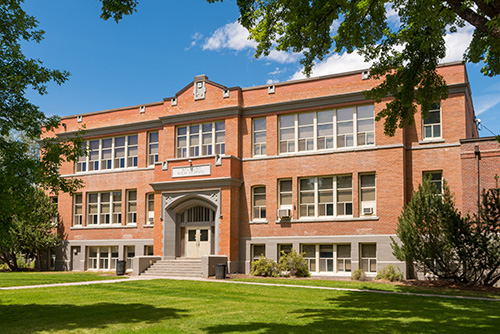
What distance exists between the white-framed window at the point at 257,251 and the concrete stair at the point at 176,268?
123 inches

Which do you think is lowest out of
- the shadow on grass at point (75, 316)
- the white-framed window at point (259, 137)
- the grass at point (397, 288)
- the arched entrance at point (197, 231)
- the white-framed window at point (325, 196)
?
the grass at point (397, 288)

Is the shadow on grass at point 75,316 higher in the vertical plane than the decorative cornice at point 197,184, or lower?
lower

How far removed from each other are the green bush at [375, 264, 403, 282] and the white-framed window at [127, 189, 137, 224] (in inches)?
649

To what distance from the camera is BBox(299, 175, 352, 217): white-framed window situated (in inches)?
1102

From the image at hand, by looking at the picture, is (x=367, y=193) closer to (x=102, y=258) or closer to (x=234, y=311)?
(x=234, y=311)

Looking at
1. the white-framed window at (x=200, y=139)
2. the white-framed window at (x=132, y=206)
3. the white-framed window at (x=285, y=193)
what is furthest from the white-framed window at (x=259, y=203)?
the white-framed window at (x=132, y=206)

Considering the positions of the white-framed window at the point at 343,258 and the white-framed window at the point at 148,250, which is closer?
the white-framed window at the point at 343,258

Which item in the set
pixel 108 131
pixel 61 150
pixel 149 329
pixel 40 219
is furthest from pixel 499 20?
pixel 108 131

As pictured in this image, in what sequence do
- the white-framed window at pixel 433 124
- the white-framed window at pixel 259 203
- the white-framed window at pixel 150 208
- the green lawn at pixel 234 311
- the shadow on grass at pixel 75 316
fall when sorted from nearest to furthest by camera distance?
the green lawn at pixel 234 311
the shadow on grass at pixel 75 316
the white-framed window at pixel 433 124
the white-framed window at pixel 259 203
the white-framed window at pixel 150 208

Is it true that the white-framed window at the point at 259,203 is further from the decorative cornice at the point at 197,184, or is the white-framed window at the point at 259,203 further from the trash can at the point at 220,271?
the trash can at the point at 220,271

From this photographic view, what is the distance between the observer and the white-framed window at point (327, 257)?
27.7 m

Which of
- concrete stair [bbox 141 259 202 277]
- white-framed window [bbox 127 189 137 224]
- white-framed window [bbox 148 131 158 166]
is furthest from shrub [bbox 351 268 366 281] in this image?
white-framed window [bbox 127 189 137 224]

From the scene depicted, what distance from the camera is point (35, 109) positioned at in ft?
45.6

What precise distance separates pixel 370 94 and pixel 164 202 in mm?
16313
